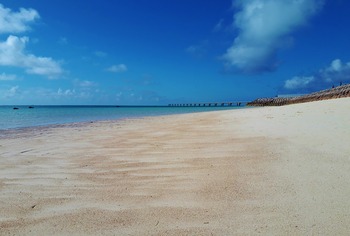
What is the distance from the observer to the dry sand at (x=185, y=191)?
8.51 feet

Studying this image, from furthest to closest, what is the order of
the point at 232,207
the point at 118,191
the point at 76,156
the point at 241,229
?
the point at 76,156 → the point at 118,191 → the point at 232,207 → the point at 241,229

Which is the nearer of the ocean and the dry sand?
the dry sand

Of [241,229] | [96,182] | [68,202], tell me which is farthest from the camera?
[96,182]

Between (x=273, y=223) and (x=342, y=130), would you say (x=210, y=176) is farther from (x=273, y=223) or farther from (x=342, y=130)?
(x=342, y=130)

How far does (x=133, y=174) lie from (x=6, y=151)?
4.42 m

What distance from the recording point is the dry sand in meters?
2.59

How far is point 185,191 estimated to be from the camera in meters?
3.48

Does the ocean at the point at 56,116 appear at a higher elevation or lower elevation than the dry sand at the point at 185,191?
lower

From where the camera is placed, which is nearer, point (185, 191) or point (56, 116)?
point (185, 191)

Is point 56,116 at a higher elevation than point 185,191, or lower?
lower

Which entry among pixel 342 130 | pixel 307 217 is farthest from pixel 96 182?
pixel 342 130

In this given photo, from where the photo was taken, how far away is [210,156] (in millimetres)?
5391

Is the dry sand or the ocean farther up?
the dry sand

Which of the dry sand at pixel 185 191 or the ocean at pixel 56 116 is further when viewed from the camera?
the ocean at pixel 56 116
